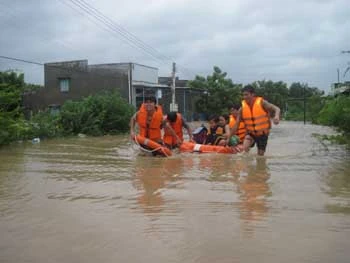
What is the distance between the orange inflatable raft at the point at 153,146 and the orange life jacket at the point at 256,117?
5.83 feet

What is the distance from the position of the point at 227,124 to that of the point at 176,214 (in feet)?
22.9

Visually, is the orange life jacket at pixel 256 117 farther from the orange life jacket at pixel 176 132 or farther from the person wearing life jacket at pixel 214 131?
the orange life jacket at pixel 176 132

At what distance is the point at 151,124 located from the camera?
10.9m

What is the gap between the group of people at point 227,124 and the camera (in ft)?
30.9

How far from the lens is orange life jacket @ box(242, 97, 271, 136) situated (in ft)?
30.8

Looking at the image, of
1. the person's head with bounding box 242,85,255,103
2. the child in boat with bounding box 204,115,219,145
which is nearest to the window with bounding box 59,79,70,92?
the child in boat with bounding box 204,115,219,145

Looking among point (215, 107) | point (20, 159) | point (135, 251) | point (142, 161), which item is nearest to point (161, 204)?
point (135, 251)

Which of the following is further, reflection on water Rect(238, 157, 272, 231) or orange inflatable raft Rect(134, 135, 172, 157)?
orange inflatable raft Rect(134, 135, 172, 157)

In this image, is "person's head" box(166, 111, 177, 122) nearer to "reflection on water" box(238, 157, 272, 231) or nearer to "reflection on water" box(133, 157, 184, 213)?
"reflection on water" box(133, 157, 184, 213)

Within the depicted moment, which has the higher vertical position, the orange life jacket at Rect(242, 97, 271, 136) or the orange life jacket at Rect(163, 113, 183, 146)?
the orange life jacket at Rect(242, 97, 271, 136)

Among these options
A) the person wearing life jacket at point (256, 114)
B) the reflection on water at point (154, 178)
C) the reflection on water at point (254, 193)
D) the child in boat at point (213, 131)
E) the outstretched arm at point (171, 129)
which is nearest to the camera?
the reflection on water at point (254, 193)

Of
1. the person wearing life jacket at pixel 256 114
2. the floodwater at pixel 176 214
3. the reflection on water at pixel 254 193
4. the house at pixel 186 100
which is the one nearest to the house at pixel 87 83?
the house at pixel 186 100


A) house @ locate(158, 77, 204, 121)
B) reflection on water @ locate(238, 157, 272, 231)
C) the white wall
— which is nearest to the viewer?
reflection on water @ locate(238, 157, 272, 231)

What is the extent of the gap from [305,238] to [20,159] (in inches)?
298
